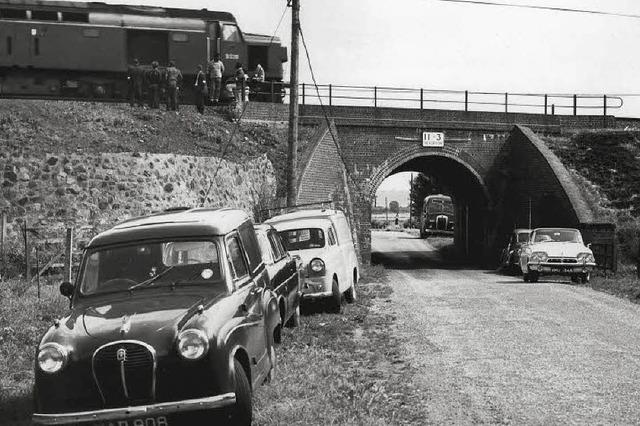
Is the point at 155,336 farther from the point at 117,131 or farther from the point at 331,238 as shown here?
the point at 117,131

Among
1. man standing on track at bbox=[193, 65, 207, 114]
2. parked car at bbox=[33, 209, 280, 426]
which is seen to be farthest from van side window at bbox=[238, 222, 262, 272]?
man standing on track at bbox=[193, 65, 207, 114]

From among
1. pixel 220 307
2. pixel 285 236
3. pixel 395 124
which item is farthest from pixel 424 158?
pixel 220 307

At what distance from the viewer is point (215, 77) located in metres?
30.7

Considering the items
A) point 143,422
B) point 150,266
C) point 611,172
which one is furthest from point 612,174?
point 143,422

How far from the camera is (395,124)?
35000 millimetres

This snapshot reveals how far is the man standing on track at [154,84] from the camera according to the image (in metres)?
28.2

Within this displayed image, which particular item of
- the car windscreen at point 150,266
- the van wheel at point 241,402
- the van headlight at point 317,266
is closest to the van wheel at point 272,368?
the car windscreen at point 150,266

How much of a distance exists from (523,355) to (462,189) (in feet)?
105

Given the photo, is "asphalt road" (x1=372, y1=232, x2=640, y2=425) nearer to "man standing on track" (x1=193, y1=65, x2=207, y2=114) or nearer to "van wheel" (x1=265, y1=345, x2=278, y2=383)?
"van wheel" (x1=265, y1=345, x2=278, y2=383)

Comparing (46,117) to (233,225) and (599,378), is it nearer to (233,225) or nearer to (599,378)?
(233,225)

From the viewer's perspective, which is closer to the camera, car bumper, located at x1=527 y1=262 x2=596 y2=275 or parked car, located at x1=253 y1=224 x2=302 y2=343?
parked car, located at x1=253 y1=224 x2=302 y2=343

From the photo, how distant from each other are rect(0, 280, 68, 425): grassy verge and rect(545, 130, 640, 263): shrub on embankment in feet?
69.6

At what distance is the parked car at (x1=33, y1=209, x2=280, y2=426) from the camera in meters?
6.26

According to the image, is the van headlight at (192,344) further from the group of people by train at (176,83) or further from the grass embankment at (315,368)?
the group of people by train at (176,83)
